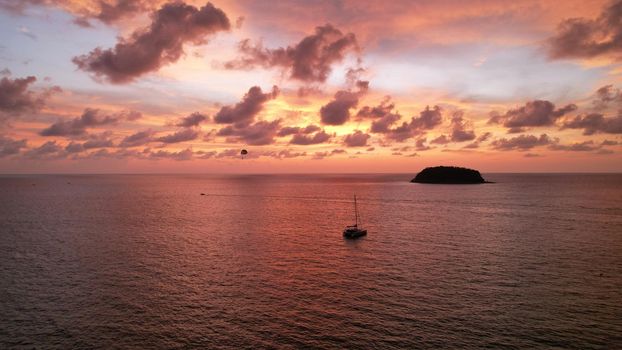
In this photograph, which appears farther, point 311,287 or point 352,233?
point 352,233

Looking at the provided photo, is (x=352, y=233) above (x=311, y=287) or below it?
above

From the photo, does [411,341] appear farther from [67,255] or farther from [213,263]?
[67,255]

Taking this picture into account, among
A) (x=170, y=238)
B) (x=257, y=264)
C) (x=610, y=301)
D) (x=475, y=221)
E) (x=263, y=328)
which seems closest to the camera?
(x=263, y=328)

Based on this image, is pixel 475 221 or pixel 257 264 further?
pixel 475 221

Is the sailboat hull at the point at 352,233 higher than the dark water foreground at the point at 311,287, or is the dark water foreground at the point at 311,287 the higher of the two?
the sailboat hull at the point at 352,233

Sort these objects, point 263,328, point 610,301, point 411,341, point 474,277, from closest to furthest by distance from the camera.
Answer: point 411,341 → point 263,328 → point 610,301 → point 474,277

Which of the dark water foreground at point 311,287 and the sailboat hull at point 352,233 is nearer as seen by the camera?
the dark water foreground at point 311,287

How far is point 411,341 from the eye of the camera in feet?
126

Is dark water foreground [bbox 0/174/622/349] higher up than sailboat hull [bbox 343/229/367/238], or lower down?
lower down

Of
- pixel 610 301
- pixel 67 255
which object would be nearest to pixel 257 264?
pixel 67 255

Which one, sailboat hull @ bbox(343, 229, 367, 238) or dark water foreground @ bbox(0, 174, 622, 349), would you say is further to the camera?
sailboat hull @ bbox(343, 229, 367, 238)

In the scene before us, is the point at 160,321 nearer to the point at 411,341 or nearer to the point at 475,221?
the point at 411,341

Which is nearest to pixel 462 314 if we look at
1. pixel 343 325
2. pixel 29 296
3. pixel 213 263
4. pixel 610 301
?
pixel 343 325

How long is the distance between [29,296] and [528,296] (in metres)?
67.9
